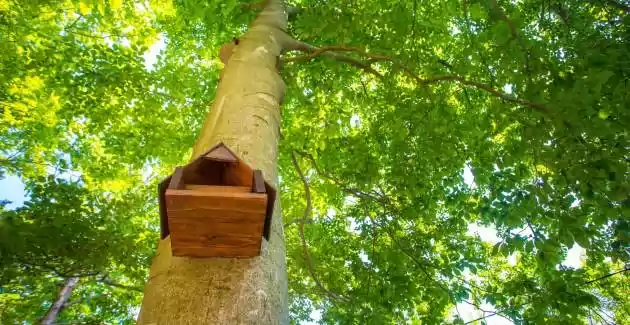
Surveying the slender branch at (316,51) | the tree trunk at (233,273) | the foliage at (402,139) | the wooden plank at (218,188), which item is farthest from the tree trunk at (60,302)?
the wooden plank at (218,188)

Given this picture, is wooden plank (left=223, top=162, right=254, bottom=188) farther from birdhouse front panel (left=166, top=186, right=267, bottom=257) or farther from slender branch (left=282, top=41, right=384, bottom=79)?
slender branch (left=282, top=41, right=384, bottom=79)

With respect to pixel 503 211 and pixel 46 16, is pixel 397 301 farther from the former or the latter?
pixel 46 16

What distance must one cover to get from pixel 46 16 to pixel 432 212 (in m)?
8.02

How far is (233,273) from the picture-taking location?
130 cm

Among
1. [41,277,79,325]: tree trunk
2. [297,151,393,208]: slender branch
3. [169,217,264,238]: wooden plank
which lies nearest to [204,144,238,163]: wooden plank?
[169,217,264,238]: wooden plank

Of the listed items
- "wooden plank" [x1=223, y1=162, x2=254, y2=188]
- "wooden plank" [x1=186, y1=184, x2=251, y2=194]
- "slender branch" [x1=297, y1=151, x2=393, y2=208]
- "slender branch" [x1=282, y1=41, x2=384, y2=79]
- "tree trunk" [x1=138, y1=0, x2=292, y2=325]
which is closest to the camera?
"tree trunk" [x1=138, y1=0, x2=292, y2=325]

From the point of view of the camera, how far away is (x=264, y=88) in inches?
104

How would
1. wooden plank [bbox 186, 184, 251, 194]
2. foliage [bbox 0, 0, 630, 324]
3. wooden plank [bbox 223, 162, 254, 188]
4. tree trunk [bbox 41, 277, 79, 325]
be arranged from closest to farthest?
wooden plank [bbox 186, 184, 251, 194] < wooden plank [bbox 223, 162, 254, 188] < foliage [bbox 0, 0, 630, 324] < tree trunk [bbox 41, 277, 79, 325]

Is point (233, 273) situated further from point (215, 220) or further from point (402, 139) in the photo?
point (402, 139)

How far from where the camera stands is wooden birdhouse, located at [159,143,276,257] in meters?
1.23

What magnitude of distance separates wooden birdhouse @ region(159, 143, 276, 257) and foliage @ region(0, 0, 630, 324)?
2268mm

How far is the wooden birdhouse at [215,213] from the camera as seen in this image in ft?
4.05

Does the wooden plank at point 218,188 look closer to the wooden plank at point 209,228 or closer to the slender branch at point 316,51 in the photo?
the wooden plank at point 209,228

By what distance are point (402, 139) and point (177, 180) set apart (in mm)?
3809
